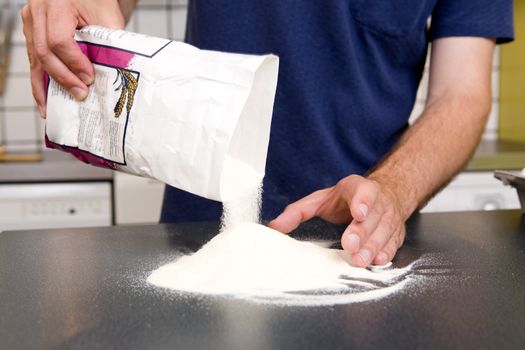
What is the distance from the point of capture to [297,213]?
85 centimetres

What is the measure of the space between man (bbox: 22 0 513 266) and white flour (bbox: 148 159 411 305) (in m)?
0.31

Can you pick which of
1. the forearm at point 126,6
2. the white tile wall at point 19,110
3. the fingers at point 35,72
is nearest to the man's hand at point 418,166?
the fingers at point 35,72

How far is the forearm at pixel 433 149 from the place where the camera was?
0.94 metres

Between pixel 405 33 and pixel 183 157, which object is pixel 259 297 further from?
pixel 405 33

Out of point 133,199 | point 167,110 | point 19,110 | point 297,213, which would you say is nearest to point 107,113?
point 167,110

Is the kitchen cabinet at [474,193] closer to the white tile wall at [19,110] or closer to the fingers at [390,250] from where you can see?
the fingers at [390,250]

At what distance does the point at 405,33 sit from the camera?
117 cm

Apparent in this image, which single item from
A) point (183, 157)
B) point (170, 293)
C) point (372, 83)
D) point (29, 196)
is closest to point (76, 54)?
point (183, 157)

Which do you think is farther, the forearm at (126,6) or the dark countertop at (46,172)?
the dark countertop at (46,172)

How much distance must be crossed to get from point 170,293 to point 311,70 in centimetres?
61

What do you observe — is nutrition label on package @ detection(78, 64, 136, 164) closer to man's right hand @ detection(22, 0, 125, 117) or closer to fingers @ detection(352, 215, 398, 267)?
man's right hand @ detection(22, 0, 125, 117)

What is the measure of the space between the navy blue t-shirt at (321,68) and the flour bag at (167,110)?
334mm

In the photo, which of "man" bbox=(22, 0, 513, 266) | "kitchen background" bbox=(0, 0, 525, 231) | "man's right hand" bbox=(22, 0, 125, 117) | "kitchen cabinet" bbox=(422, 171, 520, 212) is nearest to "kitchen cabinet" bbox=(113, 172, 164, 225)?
"kitchen background" bbox=(0, 0, 525, 231)

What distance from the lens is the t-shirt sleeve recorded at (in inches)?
46.8
